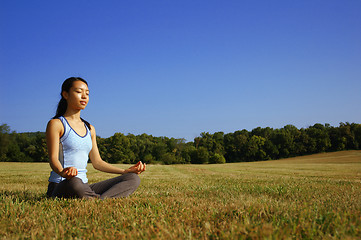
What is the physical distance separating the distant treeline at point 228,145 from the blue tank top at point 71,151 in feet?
230

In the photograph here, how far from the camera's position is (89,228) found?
271 cm

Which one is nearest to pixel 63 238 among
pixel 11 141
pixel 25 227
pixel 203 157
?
pixel 25 227

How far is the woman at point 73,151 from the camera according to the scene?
165 inches

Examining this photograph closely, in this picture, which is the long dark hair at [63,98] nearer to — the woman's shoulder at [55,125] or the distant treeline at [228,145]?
the woman's shoulder at [55,125]

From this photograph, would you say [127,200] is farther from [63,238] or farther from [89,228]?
[63,238]

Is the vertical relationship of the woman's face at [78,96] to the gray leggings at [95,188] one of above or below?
above

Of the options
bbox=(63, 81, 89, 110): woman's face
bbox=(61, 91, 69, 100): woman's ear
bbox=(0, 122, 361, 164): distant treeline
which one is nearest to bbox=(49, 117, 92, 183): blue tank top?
bbox=(63, 81, 89, 110): woman's face

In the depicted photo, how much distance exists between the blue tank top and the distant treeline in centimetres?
7016

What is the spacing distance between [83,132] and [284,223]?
3.65m

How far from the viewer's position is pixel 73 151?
4.44 meters

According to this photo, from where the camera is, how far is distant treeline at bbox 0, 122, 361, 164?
74438mm

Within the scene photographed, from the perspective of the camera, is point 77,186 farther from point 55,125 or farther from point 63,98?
point 63,98

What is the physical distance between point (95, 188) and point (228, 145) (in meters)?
90.2

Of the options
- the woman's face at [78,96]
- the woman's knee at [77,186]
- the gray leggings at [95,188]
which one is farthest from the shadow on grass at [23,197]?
the woman's face at [78,96]
